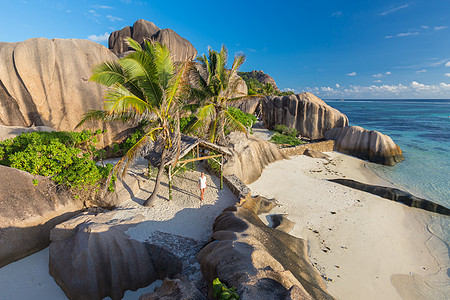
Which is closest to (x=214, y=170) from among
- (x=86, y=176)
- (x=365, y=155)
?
(x=86, y=176)

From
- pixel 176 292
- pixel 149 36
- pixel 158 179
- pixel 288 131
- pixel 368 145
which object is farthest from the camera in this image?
pixel 149 36

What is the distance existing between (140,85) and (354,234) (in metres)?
11.3

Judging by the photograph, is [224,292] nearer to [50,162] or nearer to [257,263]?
[257,263]

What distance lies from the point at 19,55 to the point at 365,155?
29158 mm

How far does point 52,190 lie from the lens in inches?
311

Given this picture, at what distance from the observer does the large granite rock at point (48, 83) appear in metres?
11.5

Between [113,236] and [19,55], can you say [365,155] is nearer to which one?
[113,236]

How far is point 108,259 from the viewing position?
20.3 feet

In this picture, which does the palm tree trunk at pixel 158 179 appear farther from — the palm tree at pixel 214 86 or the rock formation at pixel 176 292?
the rock formation at pixel 176 292

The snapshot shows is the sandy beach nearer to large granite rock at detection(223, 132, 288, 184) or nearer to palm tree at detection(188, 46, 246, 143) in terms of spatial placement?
large granite rock at detection(223, 132, 288, 184)

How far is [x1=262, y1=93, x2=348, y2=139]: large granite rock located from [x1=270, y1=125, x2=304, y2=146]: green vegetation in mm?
1317

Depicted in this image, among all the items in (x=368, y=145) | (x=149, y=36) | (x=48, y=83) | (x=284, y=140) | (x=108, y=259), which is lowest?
(x=108, y=259)

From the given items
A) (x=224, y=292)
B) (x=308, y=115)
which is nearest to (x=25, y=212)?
(x=224, y=292)

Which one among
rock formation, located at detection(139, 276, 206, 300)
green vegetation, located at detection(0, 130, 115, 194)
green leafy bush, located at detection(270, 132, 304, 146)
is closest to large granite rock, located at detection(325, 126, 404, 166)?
green leafy bush, located at detection(270, 132, 304, 146)
